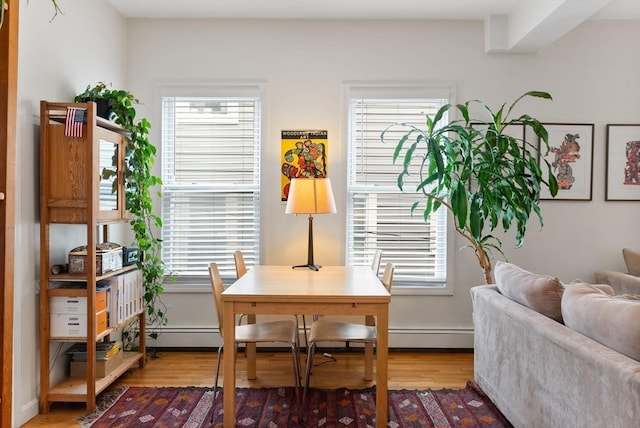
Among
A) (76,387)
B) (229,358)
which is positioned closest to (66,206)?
(76,387)

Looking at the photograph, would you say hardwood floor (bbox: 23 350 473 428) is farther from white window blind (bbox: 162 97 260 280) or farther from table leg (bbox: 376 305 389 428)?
white window blind (bbox: 162 97 260 280)

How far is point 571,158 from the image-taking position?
3.79 meters

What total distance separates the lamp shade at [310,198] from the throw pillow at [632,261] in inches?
98.1

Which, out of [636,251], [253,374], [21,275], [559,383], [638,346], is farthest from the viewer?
[636,251]

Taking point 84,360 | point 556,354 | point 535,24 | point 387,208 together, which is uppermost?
point 535,24

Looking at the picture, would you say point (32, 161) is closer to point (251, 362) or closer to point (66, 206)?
point (66, 206)

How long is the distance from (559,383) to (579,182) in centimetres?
245

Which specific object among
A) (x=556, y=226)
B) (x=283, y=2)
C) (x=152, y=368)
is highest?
(x=283, y=2)

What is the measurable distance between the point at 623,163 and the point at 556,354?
266 cm

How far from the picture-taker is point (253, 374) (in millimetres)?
3174

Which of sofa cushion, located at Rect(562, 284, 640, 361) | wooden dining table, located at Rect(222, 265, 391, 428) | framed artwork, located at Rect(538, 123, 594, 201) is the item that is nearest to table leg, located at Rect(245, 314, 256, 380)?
wooden dining table, located at Rect(222, 265, 391, 428)

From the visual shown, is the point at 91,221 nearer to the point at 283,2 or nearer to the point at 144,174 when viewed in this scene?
the point at 144,174

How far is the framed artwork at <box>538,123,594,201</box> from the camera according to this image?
12.4ft

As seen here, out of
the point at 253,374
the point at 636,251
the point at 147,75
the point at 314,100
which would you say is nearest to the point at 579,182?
the point at 636,251
